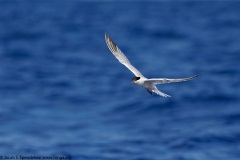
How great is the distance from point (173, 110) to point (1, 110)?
38.1 feet

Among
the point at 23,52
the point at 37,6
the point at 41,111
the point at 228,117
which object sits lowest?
the point at 228,117

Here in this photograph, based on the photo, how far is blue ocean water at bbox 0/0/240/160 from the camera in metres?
31.2

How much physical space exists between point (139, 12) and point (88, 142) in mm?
38937

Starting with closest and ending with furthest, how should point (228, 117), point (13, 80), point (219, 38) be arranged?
1. point (228, 117)
2. point (13, 80)
3. point (219, 38)

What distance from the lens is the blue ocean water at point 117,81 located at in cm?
3119

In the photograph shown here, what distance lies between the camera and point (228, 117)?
1405 inches

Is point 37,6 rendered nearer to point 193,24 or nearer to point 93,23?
point 93,23

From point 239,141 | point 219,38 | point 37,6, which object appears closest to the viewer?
point 239,141

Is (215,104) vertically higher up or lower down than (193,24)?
lower down

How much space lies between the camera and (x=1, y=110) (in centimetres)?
3772

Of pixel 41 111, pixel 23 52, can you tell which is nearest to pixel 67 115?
pixel 41 111

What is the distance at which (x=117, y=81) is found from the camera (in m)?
46.5

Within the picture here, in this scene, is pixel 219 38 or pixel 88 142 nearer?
pixel 88 142

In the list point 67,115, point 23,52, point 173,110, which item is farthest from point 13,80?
point 173,110
